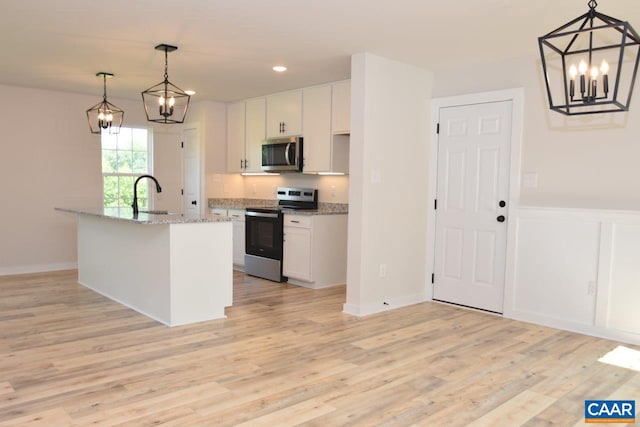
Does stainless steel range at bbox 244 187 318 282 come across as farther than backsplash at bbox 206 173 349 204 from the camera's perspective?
No

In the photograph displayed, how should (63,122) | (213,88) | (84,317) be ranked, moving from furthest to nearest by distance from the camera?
Result: (63,122)
(213,88)
(84,317)

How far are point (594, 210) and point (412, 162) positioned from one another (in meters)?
1.68

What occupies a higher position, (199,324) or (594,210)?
(594,210)

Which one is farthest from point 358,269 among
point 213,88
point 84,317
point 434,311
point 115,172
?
point 115,172

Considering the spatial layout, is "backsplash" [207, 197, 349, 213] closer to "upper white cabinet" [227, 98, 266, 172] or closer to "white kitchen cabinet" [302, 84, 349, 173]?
"upper white cabinet" [227, 98, 266, 172]

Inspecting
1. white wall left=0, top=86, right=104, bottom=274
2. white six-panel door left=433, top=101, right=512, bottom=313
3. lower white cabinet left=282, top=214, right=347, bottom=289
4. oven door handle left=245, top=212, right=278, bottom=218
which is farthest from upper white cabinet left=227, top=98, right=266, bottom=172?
white six-panel door left=433, top=101, right=512, bottom=313

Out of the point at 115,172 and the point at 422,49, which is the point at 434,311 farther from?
the point at 115,172

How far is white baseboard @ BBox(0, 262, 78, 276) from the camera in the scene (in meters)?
6.21

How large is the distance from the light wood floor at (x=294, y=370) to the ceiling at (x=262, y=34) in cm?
235

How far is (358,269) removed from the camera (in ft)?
14.8

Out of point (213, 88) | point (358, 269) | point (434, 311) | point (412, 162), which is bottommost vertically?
point (434, 311)

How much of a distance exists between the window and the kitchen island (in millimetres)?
2438

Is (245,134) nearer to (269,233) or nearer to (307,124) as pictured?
(307,124)

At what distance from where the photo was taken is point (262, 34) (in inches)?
155
